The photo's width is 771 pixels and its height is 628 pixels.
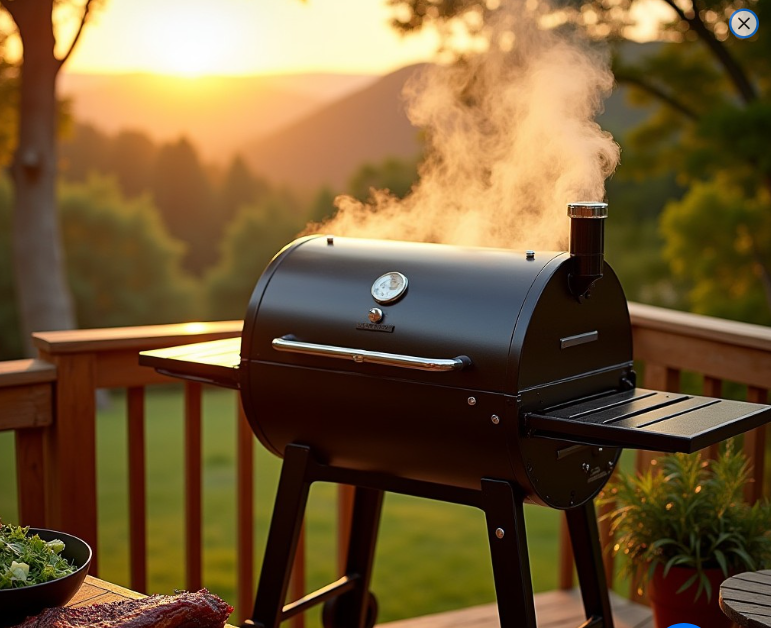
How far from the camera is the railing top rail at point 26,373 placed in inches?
99.7

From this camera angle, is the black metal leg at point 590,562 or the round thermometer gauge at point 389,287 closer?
the round thermometer gauge at point 389,287

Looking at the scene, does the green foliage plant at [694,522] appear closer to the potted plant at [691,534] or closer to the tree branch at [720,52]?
the potted plant at [691,534]

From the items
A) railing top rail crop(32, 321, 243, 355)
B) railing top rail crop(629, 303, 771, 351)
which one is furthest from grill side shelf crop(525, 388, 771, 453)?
railing top rail crop(32, 321, 243, 355)

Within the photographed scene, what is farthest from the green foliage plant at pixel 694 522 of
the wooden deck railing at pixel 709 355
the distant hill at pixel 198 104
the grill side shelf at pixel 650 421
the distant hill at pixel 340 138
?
the distant hill at pixel 198 104

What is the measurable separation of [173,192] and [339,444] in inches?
615

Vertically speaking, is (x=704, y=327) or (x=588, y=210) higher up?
(x=588, y=210)

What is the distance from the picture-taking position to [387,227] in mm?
2828

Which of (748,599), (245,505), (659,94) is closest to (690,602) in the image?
(748,599)

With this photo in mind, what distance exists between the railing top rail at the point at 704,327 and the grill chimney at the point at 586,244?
2.53ft

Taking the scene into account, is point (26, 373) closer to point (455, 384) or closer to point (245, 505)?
point (245, 505)

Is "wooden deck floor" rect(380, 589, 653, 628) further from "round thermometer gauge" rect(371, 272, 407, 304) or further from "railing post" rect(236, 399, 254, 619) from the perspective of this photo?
"round thermometer gauge" rect(371, 272, 407, 304)

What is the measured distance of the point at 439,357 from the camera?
206cm

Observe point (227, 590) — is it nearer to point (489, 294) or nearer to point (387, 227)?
point (387, 227)

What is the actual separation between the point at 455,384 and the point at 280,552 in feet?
2.24
